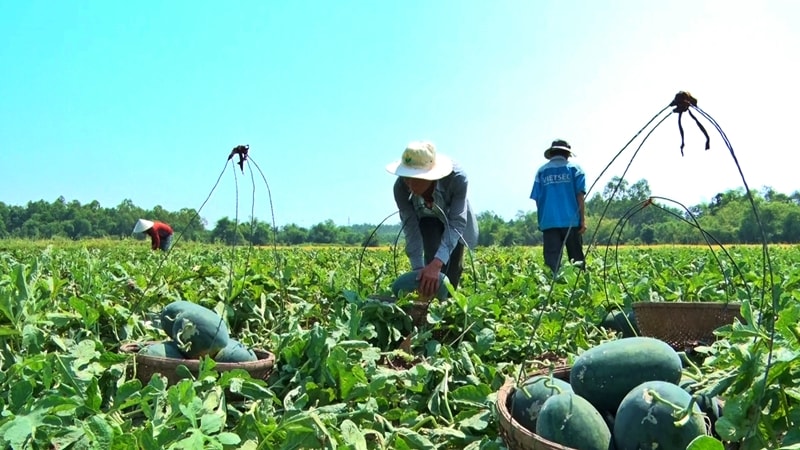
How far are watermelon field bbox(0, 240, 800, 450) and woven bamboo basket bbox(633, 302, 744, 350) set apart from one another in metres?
0.08

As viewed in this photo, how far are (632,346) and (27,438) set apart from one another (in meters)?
1.77

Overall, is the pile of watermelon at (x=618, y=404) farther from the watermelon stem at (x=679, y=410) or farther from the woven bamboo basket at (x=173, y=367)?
the woven bamboo basket at (x=173, y=367)

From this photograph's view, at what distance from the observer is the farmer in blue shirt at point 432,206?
441cm

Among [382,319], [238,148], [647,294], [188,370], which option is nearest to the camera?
[188,370]

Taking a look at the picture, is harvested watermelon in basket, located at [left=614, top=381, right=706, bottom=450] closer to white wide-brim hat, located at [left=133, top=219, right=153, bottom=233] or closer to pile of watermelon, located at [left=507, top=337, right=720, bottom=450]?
pile of watermelon, located at [left=507, top=337, right=720, bottom=450]

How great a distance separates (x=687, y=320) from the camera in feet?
11.5

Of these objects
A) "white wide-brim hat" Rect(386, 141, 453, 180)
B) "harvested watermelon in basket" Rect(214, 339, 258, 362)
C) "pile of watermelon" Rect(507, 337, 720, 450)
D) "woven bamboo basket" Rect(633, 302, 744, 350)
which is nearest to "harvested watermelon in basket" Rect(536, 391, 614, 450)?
"pile of watermelon" Rect(507, 337, 720, 450)

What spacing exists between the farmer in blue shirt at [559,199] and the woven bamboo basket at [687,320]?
3257 mm

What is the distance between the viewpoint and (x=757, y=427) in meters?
1.64

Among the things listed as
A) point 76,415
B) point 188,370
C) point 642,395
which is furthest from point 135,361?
point 642,395

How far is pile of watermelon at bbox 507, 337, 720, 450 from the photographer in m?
1.72

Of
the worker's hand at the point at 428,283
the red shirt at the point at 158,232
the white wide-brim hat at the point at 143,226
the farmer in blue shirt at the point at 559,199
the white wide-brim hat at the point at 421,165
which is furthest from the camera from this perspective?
the white wide-brim hat at the point at 143,226

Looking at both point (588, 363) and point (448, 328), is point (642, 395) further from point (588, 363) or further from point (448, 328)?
point (448, 328)

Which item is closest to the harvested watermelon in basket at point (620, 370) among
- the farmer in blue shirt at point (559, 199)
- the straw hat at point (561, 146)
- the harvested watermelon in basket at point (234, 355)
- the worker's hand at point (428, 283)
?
the harvested watermelon in basket at point (234, 355)
